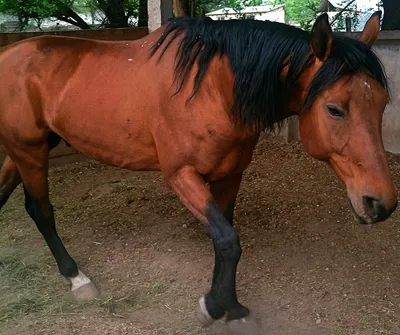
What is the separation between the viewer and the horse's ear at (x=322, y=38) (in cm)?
224

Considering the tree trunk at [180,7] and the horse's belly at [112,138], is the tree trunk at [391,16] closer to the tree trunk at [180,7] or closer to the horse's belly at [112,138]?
the tree trunk at [180,7]

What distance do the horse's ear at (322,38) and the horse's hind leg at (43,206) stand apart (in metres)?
2.05

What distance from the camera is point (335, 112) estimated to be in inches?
90.3

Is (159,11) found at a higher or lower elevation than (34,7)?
higher

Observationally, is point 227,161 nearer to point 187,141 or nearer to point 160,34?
point 187,141

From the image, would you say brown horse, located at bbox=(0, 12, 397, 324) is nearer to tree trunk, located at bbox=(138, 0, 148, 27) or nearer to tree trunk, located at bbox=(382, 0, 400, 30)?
tree trunk, located at bbox=(382, 0, 400, 30)

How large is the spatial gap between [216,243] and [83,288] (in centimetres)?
123

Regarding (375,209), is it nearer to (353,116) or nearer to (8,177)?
(353,116)

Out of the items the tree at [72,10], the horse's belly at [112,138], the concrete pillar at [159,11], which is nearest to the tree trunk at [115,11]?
the tree at [72,10]

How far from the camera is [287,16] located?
1213cm

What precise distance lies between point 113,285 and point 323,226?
1.78m

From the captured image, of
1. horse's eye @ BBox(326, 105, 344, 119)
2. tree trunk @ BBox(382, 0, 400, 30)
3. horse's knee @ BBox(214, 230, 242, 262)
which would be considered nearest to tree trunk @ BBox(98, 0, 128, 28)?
tree trunk @ BBox(382, 0, 400, 30)

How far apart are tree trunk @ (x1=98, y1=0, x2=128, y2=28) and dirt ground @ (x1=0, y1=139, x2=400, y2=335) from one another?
3477mm

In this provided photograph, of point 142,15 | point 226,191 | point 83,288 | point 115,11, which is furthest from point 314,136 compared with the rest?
point 115,11
